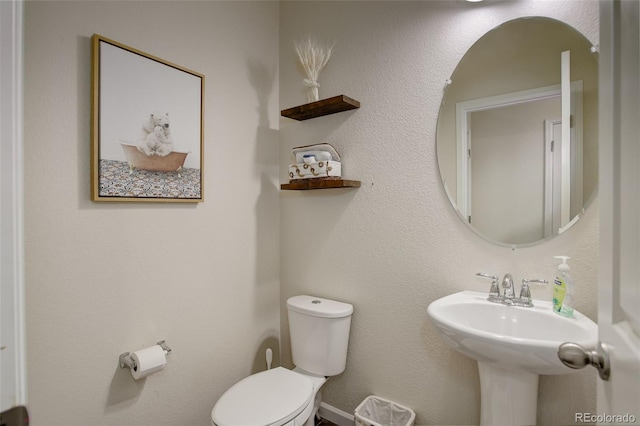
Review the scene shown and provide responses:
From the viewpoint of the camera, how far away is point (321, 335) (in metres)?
1.65

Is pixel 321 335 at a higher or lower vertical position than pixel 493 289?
lower

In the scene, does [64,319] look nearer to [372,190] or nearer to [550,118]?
[372,190]

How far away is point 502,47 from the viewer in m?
1.33

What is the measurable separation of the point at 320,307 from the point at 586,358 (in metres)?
Result: 1.21

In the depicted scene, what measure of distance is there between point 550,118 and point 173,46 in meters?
1.68

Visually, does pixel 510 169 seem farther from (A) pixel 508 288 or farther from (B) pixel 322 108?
(B) pixel 322 108

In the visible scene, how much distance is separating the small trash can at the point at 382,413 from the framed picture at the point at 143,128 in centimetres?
134

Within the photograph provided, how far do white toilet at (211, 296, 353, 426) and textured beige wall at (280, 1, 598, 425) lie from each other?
0.45ft

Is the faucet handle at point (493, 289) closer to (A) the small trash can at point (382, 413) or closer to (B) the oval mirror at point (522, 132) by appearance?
(B) the oval mirror at point (522, 132)

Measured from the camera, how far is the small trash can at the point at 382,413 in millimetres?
1542

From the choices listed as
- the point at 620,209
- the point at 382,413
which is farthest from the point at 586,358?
the point at 382,413

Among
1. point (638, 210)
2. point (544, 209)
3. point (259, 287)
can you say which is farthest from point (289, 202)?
point (638, 210)

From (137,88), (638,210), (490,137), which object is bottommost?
(638,210)

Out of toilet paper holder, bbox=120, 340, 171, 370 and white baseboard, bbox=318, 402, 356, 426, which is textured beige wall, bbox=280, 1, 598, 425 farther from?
toilet paper holder, bbox=120, 340, 171, 370
